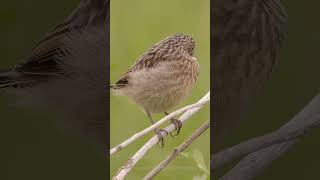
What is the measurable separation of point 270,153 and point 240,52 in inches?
Answer: 8.6

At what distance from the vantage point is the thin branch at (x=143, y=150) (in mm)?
1231

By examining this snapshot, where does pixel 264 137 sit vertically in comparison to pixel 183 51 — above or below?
below

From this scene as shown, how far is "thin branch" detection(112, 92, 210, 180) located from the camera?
123 centimetres
